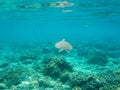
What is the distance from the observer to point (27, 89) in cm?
1299

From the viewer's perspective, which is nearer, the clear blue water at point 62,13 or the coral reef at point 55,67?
the coral reef at point 55,67

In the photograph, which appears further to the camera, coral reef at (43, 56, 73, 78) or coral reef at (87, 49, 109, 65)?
coral reef at (87, 49, 109, 65)

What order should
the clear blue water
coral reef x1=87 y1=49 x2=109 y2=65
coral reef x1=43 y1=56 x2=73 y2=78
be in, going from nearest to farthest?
coral reef x1=43 y1=56 x2=73 y2=78, coral reef x1=87 y1=49 x2=109 y2=65, the clear blue water

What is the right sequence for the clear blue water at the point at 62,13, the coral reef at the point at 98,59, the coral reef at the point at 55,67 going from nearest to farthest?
the coral reef at the point at 55,67, the coral reef at the point at 98,59, the clear blue water at the point at 62,13

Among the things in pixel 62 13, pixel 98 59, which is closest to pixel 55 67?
pixel 98 59

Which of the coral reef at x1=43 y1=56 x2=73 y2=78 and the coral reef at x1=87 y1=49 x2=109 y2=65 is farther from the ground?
the coral reef at x1=43 y1=56 x2=73 y2=78

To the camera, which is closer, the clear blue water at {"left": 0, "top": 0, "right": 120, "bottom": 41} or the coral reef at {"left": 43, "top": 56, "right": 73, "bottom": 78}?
the coral reef at {"left": 43, "top": 56, "right": 73, "bottom": 78}

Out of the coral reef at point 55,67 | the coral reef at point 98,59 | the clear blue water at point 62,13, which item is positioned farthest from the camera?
the clear blue water at point 62,13

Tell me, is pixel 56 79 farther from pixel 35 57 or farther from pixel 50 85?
pixel 35 57

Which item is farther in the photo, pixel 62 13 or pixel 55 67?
pixel 62 13

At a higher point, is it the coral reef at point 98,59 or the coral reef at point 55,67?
the coral reef at point 55,67

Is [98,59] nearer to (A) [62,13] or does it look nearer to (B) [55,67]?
(B) [55,67]

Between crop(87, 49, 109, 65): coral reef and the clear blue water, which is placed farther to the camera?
the clear blue water

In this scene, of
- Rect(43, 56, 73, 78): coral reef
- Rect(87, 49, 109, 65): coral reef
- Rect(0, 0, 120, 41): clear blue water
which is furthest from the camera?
Rect(0, 0, 120, 41): clear blue water
